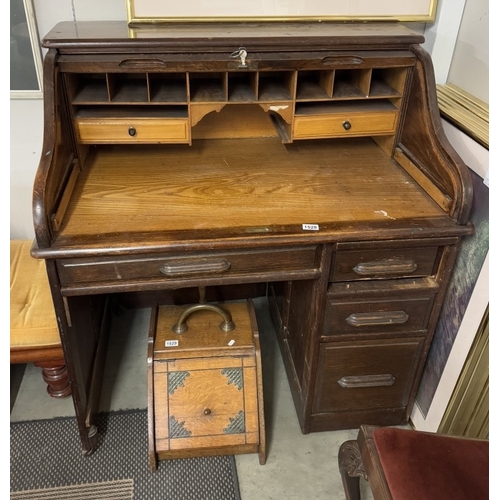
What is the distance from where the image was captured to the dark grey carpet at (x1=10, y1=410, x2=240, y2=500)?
171 centimetres

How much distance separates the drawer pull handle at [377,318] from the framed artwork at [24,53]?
1347mm

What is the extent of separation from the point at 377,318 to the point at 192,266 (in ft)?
2.01

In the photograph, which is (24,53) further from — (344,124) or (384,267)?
(384,267)

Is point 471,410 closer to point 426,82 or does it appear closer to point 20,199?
point 426,82

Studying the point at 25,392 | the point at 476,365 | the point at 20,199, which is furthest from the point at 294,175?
the point at 25,392

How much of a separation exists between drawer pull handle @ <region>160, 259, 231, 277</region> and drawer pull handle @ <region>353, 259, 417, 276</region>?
1.30 feet

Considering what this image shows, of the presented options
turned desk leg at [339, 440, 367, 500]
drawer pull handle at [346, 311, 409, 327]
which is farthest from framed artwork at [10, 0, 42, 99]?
turned desk leg at [339, 440, 367, 500]

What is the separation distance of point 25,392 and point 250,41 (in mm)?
1551

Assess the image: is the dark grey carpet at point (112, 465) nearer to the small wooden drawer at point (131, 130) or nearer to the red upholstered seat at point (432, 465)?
the red upholstered seat at point (432, 465)

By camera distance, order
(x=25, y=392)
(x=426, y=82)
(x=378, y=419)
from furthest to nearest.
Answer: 1. (x=25, y=392)
2. (x=378, y=419)
3. (x=426, y=82)

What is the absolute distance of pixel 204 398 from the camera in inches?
69.1

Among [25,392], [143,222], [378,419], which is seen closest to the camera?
[143,222]

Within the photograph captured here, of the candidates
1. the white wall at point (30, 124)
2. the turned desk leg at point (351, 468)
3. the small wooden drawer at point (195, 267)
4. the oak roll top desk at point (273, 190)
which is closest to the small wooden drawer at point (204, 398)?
the oak roll top desk at point (273, 190)
